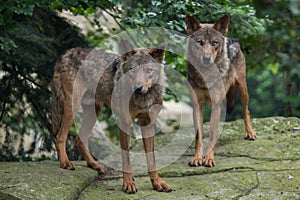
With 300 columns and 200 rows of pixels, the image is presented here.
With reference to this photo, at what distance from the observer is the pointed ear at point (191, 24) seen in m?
5.73

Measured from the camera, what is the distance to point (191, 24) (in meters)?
5.80

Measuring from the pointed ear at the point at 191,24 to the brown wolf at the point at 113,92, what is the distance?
976mm

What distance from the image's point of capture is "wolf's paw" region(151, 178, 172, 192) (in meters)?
4.78

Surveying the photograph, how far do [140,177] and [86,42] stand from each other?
8.19ft

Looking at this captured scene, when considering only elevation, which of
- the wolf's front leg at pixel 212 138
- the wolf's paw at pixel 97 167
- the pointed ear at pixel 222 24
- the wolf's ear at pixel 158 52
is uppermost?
the pointed ear at pixel 222 24

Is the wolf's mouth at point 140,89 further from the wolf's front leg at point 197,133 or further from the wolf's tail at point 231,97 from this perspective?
the wolf's tail at point 231,97

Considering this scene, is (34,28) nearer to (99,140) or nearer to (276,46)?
(99,140)

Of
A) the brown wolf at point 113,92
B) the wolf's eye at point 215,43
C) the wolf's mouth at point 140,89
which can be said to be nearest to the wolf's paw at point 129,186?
the brown wolf at point 113,92

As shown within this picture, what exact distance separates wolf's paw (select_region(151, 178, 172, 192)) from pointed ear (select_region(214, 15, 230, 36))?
2.08 m

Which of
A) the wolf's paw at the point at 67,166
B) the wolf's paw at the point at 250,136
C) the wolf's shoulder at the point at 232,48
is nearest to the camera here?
the wolf's paw at the point at 67,166

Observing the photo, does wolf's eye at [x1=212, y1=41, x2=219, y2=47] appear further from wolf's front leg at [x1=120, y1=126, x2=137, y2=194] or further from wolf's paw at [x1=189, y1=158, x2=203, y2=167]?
wolf's front leg at [x1=120, y1=126, x2=137, y2=194]

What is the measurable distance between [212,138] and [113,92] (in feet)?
4.59

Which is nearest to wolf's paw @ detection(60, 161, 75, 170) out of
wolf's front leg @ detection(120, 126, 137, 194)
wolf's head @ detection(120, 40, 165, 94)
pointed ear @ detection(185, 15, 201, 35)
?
wolf's front leg @ detection(120, 126, 137, 194)

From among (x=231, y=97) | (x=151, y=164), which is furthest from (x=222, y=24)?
(x=151, y=164)
